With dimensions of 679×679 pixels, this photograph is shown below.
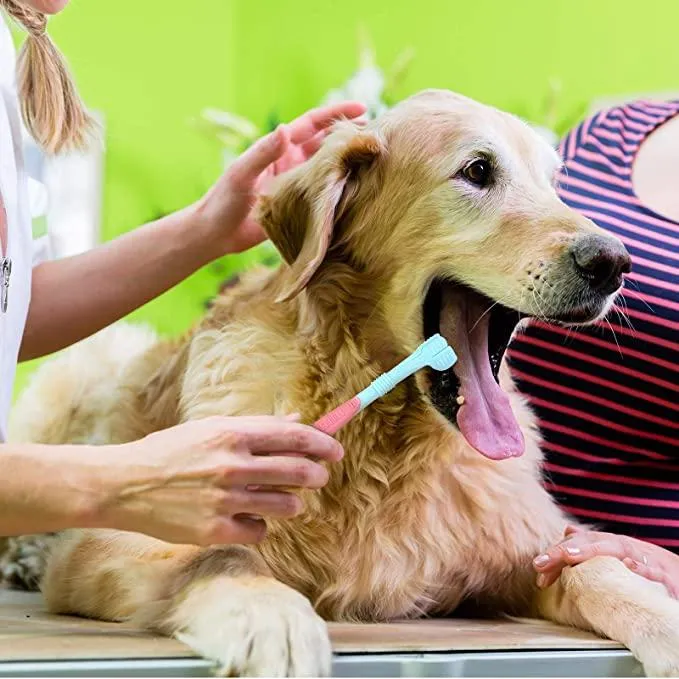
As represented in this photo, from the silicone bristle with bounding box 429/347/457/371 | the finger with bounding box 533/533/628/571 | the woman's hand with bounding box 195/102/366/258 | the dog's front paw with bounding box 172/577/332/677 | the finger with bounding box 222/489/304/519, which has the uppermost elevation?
the woman's hand with bounding box 195/102/366/258

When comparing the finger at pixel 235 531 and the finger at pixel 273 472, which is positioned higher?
the finger at pixel 273 472

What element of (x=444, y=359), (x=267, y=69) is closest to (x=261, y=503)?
(x=444, y=359)

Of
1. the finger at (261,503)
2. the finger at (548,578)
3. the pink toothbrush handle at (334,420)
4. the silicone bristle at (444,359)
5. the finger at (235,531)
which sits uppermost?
the silicone bristle at (444,359)

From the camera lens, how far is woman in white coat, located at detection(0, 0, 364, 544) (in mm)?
854

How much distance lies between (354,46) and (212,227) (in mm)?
2241

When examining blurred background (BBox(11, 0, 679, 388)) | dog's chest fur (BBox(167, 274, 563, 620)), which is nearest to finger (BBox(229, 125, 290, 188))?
dog's chest fur (BBox(167, 274, 563, 620))

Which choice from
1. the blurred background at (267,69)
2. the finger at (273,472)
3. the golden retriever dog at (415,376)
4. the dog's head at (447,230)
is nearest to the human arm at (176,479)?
the finger at (273,472)

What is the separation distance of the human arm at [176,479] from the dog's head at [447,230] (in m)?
0.29

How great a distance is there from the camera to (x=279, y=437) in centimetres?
86

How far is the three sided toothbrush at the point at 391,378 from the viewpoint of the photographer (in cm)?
93

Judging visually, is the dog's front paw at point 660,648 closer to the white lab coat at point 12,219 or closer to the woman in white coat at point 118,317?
the woman in white coat at point 118,317

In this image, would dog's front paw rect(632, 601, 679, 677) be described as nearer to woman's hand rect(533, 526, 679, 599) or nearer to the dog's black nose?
woman's hand rect(533, 526, 679, 599)

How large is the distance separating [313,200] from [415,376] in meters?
0.24

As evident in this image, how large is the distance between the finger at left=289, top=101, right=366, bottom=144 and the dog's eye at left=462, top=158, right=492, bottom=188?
259 mm
